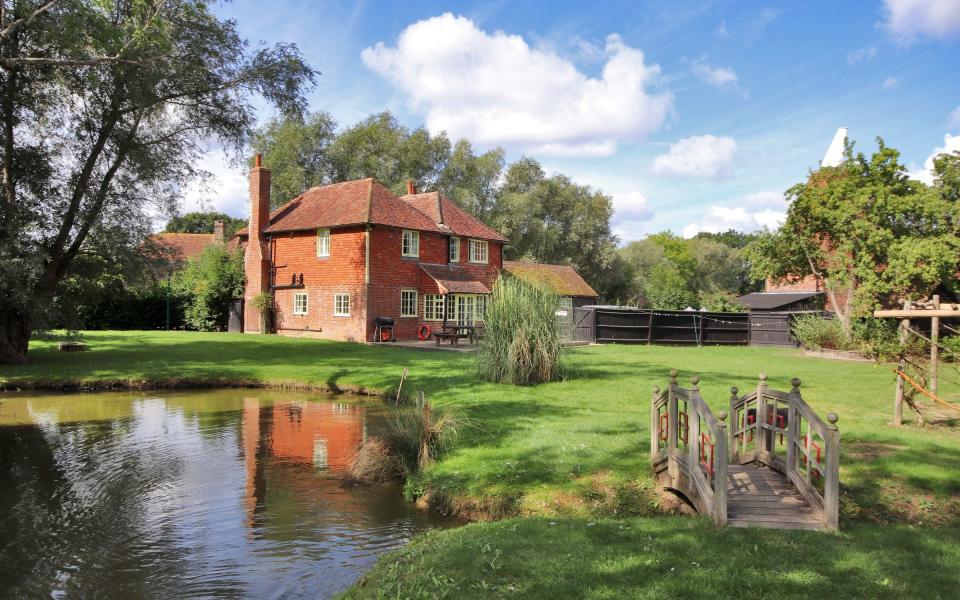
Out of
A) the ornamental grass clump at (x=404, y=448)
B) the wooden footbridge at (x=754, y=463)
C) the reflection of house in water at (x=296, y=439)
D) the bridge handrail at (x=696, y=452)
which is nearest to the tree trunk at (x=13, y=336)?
the reflection of house in water at (x=296, y=439)

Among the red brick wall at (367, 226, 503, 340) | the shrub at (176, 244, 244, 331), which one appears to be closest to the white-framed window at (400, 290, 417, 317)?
the red brick wall at (367, 226, 503, 340)

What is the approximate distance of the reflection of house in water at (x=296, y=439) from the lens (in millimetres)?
9438

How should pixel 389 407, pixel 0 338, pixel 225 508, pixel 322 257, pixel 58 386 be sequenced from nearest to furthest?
pixel 225 508
pixel 389 407
pixel 58 386
pixel 0 338
pixel 322 257

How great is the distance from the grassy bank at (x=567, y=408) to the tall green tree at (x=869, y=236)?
4266 millimetres

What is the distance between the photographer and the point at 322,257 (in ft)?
97.3

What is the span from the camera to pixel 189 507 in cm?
794

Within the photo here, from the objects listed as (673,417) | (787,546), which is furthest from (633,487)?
(787,546)

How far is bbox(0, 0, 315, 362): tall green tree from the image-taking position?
664 inches

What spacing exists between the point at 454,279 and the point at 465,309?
169 centimetres

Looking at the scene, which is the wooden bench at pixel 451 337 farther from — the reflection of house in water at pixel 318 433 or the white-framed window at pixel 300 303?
the reflection of house in water at pixel 318 433

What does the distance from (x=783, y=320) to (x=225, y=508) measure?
28.5 meters

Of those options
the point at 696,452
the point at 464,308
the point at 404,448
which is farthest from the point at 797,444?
the point at 464,308

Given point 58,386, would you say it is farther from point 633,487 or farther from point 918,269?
point 918,269

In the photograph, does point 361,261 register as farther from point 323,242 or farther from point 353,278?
point 323,242
